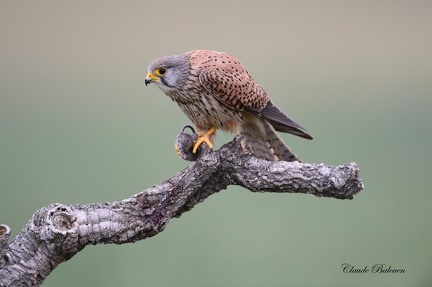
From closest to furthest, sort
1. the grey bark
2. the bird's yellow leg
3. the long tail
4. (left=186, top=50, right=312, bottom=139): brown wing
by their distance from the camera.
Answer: the grey bark → the bird's yellow leg → (left=186, top=50, right=312, bottom=139): brown wing → the long tail

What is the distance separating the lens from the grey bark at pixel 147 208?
218cm

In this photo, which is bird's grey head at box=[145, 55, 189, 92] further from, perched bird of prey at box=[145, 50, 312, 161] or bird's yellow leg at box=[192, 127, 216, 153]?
bird's yellow leg at box=[192, 127, 216, 153]

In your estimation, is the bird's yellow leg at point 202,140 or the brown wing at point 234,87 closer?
the bird's yellow leg at point 202,140

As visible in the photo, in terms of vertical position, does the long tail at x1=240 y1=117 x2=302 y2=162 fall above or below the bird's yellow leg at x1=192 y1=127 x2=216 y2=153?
below

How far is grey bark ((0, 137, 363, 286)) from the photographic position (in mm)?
2178

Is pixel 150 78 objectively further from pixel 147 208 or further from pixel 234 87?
pixel 147 208

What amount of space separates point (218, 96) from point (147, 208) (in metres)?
0.69

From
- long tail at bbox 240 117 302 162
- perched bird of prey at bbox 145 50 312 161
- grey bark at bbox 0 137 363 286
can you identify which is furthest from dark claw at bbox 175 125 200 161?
long tail at bbox 240 117 302 162

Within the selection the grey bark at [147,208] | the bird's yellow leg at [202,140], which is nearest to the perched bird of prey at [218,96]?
the bird's yellow leg at [202,140]

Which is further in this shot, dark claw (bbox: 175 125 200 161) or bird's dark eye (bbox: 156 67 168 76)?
bird's dark eye (bbox: 156 67 168 76)

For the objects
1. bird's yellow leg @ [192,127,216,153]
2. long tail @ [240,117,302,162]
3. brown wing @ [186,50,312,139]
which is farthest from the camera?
long tail @ [240,117,302,162]

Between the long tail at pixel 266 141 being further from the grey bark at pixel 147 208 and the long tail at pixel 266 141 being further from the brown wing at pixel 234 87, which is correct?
the grey bark at pixel 147 208

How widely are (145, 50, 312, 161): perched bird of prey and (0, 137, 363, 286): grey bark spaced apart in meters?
0.26

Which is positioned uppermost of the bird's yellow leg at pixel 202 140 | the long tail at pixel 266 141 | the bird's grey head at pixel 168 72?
the bird's grey head at pixel 168 72
